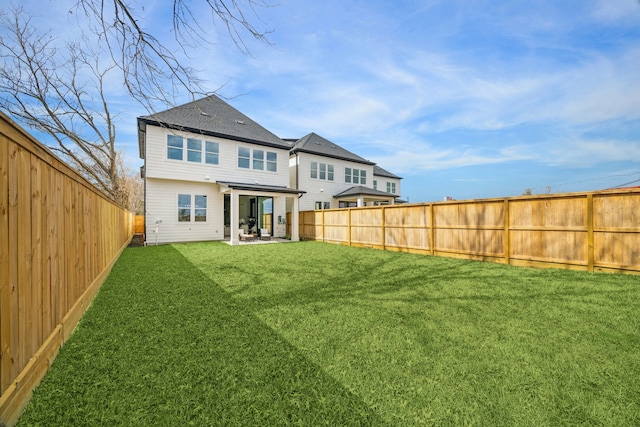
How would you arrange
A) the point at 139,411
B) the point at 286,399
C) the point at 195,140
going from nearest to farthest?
1. the point at 139,411
2. the point at 286,399
3. the point at 195,140

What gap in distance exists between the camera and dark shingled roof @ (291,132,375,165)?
19.6 m

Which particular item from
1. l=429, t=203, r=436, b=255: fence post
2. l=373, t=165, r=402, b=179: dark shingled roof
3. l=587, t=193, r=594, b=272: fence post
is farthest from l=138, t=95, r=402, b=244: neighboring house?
l=587, t=193, r=594, b=272: fence post

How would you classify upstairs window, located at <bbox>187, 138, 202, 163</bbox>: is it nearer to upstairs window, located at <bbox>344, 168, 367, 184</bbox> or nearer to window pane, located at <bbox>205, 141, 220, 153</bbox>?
window pane, located at <bbox>205, 141, 220, 153</bbox>

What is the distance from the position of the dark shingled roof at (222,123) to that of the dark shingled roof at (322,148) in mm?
2523

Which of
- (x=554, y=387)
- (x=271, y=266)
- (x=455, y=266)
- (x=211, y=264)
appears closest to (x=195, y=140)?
(x=211, y=264)

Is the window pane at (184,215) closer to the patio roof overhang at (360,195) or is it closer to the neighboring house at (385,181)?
the patio roof overhang at (360,195)

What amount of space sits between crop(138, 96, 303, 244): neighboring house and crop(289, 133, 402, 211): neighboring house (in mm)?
1937

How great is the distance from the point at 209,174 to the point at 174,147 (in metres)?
2.17

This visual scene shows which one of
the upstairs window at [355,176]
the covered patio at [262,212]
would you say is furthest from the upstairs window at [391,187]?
the covered patio at [262,212]

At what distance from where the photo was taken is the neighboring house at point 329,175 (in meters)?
19.4

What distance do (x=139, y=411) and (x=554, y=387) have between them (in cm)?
310

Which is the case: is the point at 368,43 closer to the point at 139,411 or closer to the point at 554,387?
the point at 554,387

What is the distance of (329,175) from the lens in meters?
20.8

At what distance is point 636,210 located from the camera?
18.6 feet
